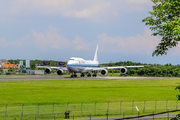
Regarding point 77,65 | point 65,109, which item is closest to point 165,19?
point 65,109

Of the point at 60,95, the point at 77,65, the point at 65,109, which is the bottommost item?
the point at 65,109

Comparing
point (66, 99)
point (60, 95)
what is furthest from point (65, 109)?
point (60, 95)

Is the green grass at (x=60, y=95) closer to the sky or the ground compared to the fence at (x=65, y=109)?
closer to the sky

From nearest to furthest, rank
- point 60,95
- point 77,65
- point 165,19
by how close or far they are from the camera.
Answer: point 165,19 < point 60,95 < point 77,65

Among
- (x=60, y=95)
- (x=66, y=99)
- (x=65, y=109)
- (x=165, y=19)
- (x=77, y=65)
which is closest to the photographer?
(x=165, y=19)

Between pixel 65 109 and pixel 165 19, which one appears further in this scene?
pixel 65 109

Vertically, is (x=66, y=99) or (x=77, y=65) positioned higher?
(x=77, y=65)

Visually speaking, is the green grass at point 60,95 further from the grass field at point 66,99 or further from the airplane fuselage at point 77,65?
the airplane fuselage at point 77,65

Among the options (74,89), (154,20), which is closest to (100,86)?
(74,89)

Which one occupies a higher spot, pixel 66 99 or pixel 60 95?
pixel 60 95

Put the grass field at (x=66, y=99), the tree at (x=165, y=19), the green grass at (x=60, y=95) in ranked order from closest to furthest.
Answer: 1. the tree at (x=165, y=19)
2. the grass field at (x=66, y=99)
3. the green grass at (x=60, y=95)

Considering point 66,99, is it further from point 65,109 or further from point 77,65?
point 77,65

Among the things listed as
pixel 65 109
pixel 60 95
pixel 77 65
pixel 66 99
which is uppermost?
pixel 77 65

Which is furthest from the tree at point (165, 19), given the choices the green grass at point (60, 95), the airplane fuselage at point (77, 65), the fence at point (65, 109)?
the airplane fuselage at point (77, 65)
